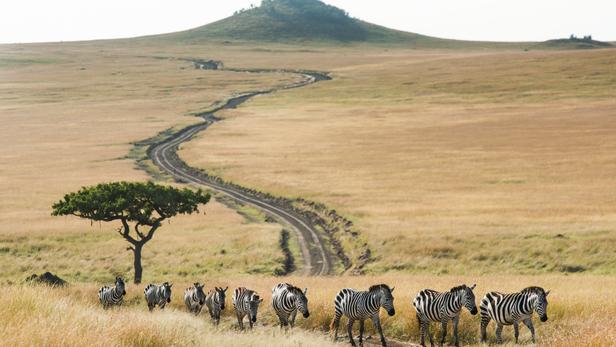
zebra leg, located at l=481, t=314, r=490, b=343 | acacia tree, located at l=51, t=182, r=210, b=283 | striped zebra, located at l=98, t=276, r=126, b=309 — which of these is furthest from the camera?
acacia tree, located at l=51, t=182, r=210, b=283

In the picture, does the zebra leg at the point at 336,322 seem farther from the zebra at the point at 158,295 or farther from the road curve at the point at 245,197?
the road curve at the point at 245,197

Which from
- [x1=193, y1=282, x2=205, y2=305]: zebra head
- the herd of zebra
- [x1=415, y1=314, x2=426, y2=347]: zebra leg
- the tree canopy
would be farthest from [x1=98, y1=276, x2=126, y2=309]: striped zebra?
the tree canopy

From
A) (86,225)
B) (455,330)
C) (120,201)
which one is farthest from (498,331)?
(86,225)

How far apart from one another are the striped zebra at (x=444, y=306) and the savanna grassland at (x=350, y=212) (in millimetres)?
1740

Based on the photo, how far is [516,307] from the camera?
1792 cm

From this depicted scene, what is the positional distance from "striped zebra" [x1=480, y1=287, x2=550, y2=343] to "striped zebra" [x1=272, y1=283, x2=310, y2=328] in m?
4.76

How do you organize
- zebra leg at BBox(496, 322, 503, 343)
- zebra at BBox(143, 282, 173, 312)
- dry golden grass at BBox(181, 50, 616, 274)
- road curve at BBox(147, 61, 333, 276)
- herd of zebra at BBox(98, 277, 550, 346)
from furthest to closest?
road curve at BBox(147, 61, 333, 276)
dry golden grass at BBox(181, 50, 616, 274)
zebra at BBox(143, 282, 173, 312)
zebra leg at BBox(496, 322, 503, 343)
herd of zebra at BBox(98, 277, 550, 346)

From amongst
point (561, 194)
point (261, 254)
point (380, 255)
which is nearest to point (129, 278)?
point (261, 254)

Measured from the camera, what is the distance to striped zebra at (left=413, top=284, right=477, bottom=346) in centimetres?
1808

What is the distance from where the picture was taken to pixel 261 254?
52.2 meters

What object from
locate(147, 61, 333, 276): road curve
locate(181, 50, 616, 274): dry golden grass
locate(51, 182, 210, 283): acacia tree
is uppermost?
locate(51, 182, 210, 283): acacia tree

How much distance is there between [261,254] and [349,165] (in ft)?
145

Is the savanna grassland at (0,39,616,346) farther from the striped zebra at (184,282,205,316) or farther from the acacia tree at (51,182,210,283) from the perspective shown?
the acacia tree at (51,182,210,283)

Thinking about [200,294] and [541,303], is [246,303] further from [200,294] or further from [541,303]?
[541,303]
